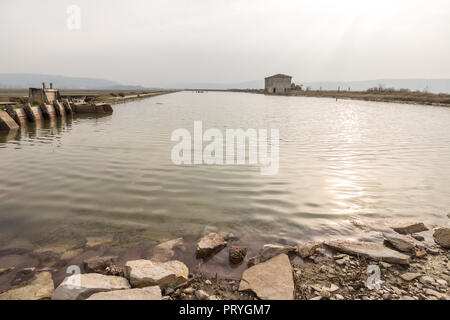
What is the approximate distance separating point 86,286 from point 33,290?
2.62 ft

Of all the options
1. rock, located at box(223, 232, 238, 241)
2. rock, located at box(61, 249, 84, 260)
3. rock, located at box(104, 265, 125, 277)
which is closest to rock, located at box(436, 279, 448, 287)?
rock, located at box(223, 232, 238, 241)

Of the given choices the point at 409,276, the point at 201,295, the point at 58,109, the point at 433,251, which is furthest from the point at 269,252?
the point at 58,109

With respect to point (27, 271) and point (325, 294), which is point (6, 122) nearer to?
point (27, 271)

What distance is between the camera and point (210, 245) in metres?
4.30

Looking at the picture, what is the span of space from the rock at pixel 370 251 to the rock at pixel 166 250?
2.68 meters

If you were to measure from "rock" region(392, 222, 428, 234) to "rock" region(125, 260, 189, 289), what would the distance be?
4299 mm

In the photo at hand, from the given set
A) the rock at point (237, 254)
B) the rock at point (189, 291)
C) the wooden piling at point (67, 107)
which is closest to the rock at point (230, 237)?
the rock at point (237, 254)

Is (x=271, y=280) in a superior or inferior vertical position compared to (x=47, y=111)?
inferior

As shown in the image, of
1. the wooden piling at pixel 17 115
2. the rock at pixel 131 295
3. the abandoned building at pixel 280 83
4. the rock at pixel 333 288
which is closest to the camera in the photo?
the rock at pixel 131 295

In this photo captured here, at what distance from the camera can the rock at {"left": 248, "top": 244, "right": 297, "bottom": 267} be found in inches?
158

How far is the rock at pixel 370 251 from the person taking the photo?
3.90 m

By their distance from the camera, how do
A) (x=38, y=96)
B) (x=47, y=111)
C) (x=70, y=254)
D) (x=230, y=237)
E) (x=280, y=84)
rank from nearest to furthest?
(x=70, y=254) → (x=230, y=237) → (x=47, y=111) → (x=38, y=96) → (x=280, y=84)

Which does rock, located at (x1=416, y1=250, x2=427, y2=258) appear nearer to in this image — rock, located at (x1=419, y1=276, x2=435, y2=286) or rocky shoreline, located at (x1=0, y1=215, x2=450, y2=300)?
rocky shoreline, located at (x1=0, y1=215, x2=450, y2=300)

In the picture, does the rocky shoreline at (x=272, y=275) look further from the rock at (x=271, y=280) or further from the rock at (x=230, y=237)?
the rock at (x=230, y=237)
